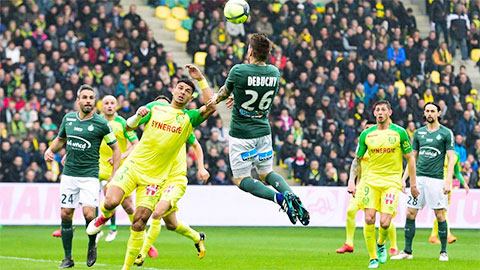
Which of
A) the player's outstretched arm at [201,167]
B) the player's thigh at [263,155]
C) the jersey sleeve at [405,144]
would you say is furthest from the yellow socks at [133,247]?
the jersey sleeve at [405,144]

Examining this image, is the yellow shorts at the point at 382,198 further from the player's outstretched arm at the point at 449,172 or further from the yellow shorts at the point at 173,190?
the yellow shorts at the point at 173,190

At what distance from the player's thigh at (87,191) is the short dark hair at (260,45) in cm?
360

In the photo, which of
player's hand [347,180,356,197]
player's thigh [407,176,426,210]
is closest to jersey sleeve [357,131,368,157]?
player's hand [347,180,356,197]

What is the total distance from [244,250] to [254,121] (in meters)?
6.45

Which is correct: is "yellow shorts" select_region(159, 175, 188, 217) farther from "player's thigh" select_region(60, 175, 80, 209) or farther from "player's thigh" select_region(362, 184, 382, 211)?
"player's thigh" select_region(362, 184, 382, 211)

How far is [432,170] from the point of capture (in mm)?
16625

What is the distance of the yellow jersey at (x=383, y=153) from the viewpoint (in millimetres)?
14609

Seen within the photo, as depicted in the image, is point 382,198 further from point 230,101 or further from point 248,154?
point 230,101

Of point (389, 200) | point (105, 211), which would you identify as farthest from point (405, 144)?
point (105, 211)

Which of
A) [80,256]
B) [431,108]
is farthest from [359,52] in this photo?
[80,256]

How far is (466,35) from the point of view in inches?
1284

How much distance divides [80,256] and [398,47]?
17.5 meters

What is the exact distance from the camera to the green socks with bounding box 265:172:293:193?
11.4 meters

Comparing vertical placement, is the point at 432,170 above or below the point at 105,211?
below
